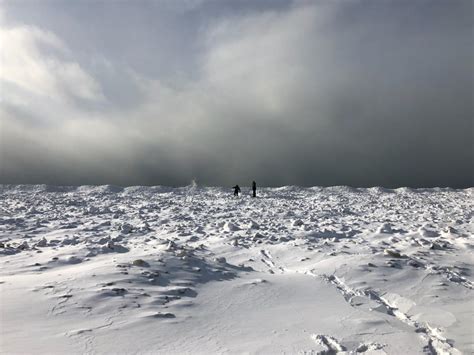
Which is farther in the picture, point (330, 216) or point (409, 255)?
point (330, 216)

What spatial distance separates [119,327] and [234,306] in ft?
6.06

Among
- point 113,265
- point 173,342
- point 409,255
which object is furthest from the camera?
point 409,255

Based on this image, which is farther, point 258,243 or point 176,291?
point 258,243

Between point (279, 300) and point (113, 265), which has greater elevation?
point (113, 265)

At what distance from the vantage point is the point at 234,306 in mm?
5512

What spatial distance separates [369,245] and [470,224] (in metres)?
5.90

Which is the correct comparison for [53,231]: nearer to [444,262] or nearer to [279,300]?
[279,300]

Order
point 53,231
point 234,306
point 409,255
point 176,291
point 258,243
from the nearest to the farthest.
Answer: point 234,306
point 176,291
point 409,255
point 258,243
point 53,231

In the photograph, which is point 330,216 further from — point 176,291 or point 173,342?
point 173,342

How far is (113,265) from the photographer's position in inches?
268

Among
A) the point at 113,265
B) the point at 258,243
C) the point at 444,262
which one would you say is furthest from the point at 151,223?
the point at 444,262

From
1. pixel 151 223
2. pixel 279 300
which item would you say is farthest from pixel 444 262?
pixel 151 223

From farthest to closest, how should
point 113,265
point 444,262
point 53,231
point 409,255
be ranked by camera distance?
point 53,231 → point 409,255 → point 444,262 → point 113,265

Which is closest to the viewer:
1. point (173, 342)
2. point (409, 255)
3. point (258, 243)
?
point (173, 342)
